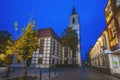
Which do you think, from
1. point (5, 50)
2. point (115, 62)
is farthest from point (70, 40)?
point (5, 50)

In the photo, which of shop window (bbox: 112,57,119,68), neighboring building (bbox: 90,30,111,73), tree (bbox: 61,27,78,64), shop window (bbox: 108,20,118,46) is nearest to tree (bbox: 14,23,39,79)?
shop window (bbox: 108,20,118,46)

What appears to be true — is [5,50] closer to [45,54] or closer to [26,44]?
[26,44]

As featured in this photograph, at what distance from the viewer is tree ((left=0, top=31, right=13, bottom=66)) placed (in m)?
9.49

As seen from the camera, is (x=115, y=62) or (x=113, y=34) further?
(x=115, y=62)

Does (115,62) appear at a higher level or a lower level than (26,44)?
lower

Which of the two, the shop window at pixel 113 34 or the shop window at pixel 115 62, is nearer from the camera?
the shop window at pixel 113 34

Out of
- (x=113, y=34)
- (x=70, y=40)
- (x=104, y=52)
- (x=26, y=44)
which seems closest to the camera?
(x=26, y=44)

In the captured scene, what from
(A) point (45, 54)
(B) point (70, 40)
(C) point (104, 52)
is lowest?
(C) point (104, 52)

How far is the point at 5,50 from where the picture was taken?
12469mm

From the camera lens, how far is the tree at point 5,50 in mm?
9492

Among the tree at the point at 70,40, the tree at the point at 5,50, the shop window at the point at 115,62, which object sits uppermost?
the tree at the point at 70,40

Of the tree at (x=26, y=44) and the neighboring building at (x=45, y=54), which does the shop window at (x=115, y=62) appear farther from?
the neighboring building at (x=45, y=54)

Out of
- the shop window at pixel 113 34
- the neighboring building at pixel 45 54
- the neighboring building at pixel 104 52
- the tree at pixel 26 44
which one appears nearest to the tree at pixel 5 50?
the tree at pixel 26 44

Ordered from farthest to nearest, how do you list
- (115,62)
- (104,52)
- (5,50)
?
(104,52), (115,62), (5,50)
